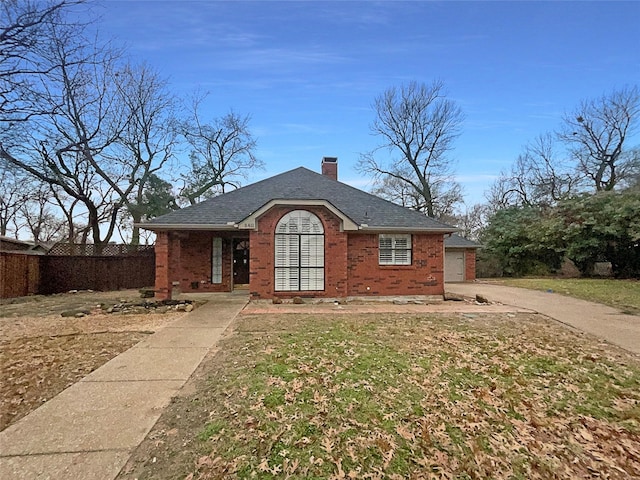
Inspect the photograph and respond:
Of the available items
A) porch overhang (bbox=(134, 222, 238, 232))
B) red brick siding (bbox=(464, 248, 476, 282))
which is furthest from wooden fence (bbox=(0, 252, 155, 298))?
red brick siding (bbox=(464, 248, 476, 282))

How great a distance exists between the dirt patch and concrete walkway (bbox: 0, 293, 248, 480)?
11.1 inches

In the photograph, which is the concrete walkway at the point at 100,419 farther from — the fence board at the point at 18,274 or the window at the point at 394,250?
the fence board at the point at 18,274

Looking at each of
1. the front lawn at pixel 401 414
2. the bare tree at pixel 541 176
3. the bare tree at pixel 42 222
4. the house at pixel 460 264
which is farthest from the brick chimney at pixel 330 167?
the bare tree at pixel 42 222

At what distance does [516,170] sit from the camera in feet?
108

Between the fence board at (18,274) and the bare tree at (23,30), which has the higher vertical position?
the bare tree at (23,30)

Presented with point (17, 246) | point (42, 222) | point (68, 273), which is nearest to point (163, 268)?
point (68, 273)

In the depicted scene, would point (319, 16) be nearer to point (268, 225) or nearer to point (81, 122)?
point (268, 225)

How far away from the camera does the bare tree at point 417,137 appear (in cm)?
3045

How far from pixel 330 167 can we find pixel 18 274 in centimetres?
1408

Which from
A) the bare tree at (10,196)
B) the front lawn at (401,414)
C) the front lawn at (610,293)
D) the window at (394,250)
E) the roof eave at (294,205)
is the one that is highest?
the bare tree at (10,196)

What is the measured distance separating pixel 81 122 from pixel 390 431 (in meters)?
23.4

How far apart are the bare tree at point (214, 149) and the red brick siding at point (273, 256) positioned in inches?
725

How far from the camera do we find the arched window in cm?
1166

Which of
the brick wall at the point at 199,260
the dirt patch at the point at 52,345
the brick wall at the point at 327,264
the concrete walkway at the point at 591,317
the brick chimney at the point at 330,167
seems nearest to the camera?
the dirt patch at the point at 52,345
